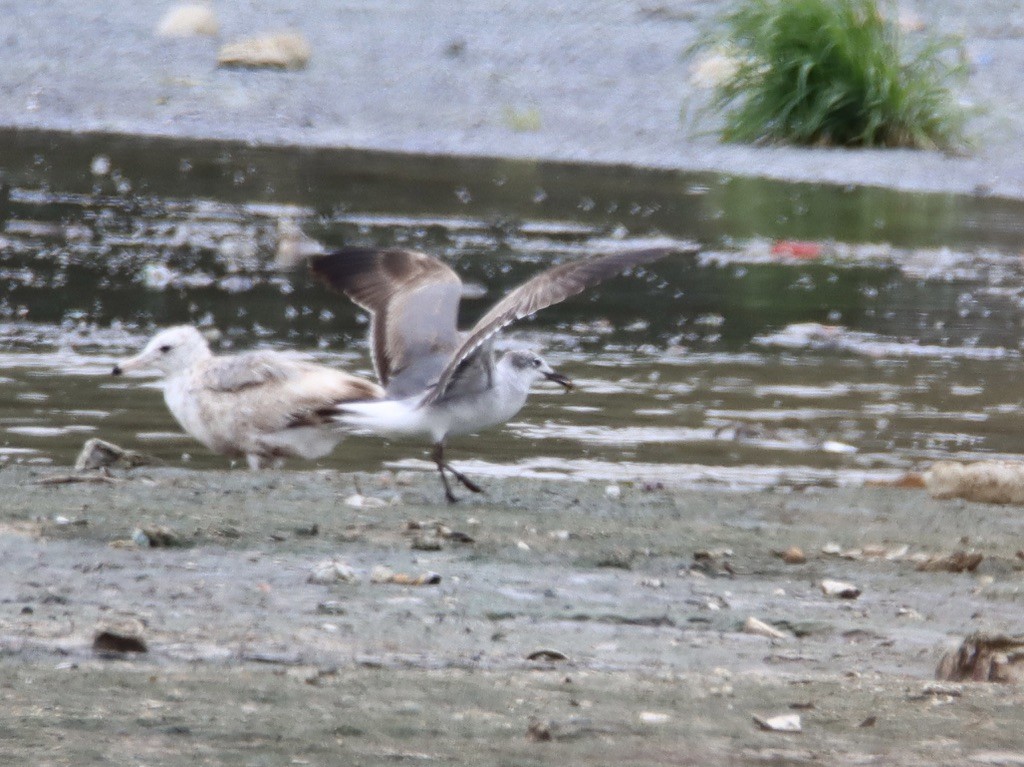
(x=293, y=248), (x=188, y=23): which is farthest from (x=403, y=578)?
(x=188, y=23)

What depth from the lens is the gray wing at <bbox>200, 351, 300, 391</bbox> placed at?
22.2ft

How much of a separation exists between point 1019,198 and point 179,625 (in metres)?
11.1

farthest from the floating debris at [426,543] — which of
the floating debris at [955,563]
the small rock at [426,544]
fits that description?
the floating debris at [955,563]

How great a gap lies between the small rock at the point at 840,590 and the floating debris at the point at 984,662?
31.5 inches

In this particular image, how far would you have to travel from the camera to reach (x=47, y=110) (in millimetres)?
17500

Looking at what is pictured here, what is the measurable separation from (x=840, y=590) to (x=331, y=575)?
4.16 ft

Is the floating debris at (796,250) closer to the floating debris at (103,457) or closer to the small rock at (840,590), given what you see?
the floating debris at (103,457)

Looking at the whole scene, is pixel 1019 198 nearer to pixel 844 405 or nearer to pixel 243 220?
pixel 243 220

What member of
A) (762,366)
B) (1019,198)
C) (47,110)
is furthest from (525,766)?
(47,110)

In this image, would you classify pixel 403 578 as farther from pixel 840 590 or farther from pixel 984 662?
pixel 984 662

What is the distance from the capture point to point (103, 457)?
6.36 meters

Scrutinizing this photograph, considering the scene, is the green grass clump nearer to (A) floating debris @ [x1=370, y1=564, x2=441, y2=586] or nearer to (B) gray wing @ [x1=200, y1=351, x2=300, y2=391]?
(B) gray wing @ [x1=200, y1=351, x2=300, y2=391]

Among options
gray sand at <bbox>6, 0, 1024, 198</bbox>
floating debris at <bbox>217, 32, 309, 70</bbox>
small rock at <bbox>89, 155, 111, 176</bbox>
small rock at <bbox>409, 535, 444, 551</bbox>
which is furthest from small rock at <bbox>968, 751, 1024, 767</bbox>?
floating debris at <bbox>217, 32, 309, 70</bbox>

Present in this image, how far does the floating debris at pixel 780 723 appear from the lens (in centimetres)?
356
